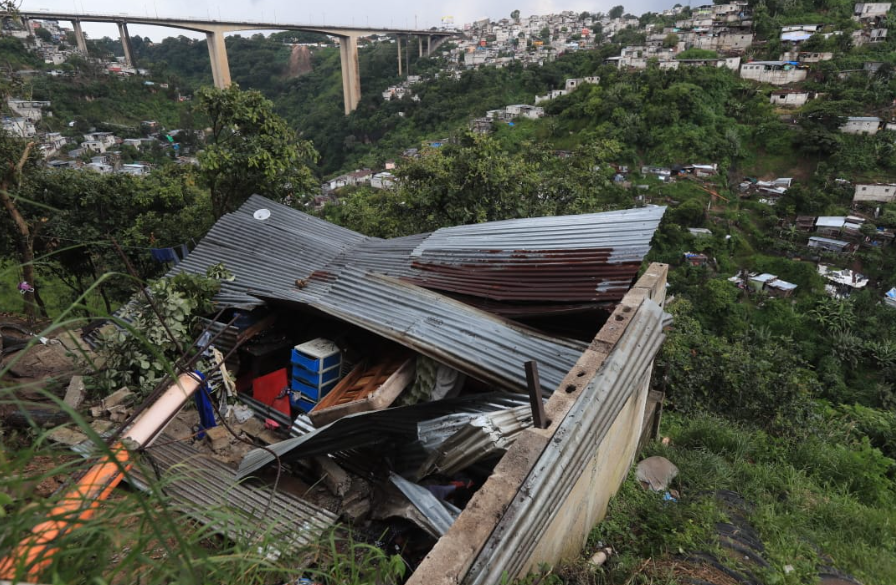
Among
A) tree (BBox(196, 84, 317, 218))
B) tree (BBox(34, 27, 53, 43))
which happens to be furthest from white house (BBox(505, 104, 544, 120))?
tree (BBox(34, 27, 53, 43))

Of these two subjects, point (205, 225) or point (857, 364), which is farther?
point (857, 364)

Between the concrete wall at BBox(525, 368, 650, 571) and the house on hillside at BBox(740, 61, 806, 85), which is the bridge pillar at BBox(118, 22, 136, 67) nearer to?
the house on hillside at BBox(740, 61, 806, 85)

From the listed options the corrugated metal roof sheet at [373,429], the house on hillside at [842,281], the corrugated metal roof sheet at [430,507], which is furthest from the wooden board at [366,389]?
the house on hillside at [842,281]

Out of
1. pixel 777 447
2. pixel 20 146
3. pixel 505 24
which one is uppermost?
pixel 505 24

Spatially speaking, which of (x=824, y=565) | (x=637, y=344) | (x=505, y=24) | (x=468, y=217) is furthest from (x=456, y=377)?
(x=505, y=24)

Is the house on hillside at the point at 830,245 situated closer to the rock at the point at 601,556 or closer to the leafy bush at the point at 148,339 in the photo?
the rock at the point at 601,556

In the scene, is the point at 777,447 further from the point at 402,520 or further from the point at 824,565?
the point at 402,520

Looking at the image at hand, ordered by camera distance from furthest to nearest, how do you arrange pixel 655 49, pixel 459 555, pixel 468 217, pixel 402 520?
pixel 655 49, pixel 468 217, pixel 402 520, pixel 459 555
